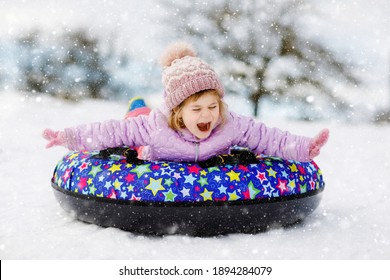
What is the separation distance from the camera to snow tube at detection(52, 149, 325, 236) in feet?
10.0

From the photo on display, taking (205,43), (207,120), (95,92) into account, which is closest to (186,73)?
(207,120)

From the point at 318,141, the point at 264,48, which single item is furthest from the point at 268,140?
the point at 264,48

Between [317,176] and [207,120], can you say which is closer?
[207,120]

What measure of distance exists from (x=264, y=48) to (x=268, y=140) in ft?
29.8

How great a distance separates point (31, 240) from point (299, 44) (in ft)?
32.7

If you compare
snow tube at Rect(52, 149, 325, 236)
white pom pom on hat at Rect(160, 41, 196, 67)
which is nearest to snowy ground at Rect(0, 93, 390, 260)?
snow tube at Rect(52, 149, 325, 236)

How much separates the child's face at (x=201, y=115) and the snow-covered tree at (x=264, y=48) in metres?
8.77

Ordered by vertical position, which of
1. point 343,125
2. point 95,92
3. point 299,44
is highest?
point 299,44

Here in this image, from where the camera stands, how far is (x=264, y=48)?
12.2 m

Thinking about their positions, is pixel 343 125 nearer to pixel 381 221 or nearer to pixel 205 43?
pixel 205 43

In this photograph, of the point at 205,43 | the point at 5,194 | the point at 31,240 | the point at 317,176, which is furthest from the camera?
the point at 205,43

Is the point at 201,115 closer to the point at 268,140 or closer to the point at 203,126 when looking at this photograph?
the point at 203,126

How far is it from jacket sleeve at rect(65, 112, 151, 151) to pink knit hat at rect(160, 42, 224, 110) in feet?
0.91

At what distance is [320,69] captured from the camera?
38.9 feet
